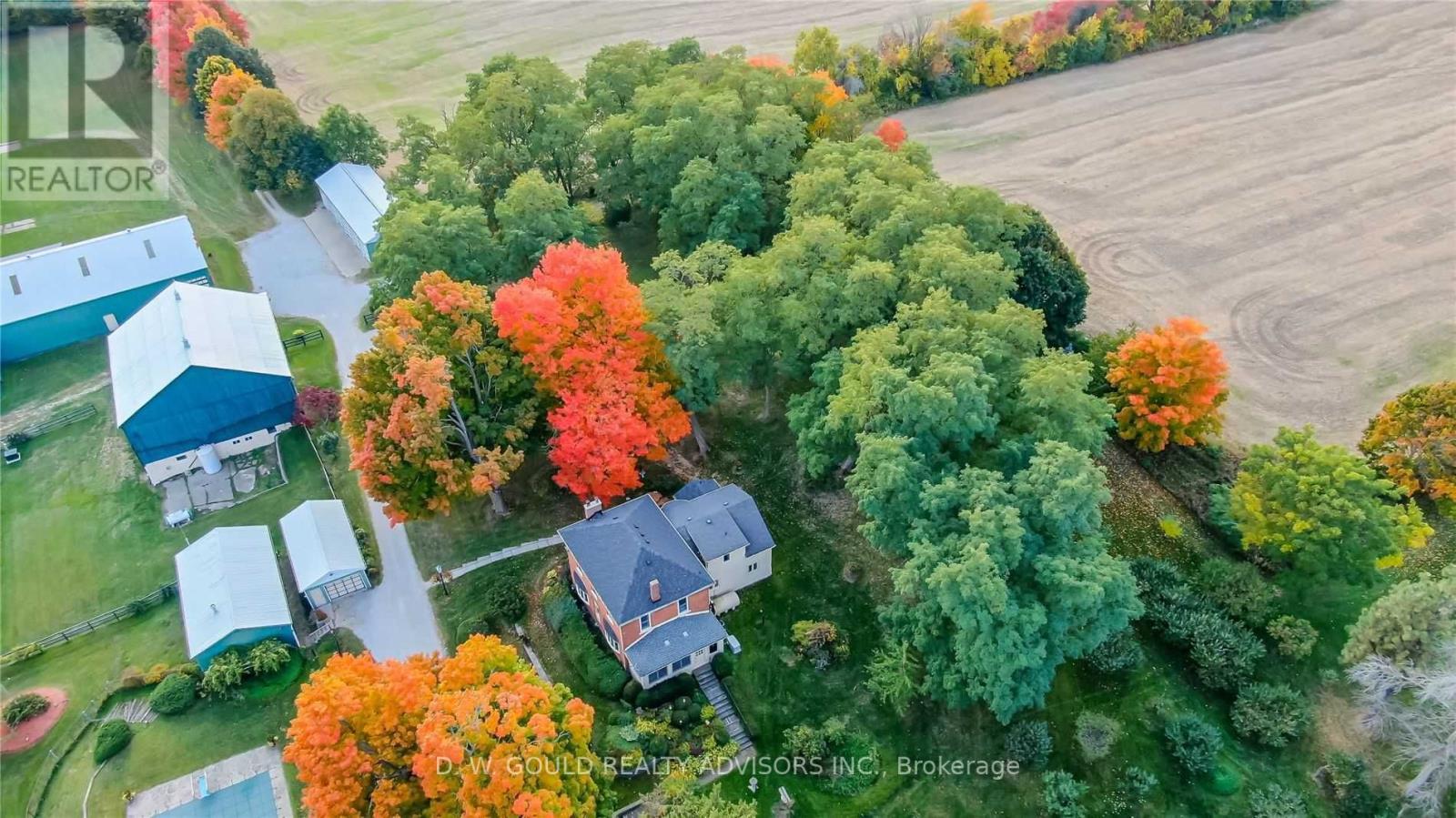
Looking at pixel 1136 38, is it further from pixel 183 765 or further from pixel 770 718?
pixel 183 765

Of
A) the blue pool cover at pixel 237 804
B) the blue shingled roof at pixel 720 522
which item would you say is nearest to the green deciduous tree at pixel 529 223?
the blue shingled roof at pixel 720 522

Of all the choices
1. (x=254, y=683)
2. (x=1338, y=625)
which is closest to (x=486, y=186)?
(x=254, y=683)

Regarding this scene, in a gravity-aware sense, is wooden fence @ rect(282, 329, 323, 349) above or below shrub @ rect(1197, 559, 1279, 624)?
above

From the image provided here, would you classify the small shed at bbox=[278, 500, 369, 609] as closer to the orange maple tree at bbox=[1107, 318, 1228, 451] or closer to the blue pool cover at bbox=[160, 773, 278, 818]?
the blue pool cover at bbox=[160, 773, 278, 818]

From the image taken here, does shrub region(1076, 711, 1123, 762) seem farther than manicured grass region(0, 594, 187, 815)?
No

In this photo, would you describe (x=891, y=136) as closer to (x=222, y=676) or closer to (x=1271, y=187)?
(x=1271, y=187)

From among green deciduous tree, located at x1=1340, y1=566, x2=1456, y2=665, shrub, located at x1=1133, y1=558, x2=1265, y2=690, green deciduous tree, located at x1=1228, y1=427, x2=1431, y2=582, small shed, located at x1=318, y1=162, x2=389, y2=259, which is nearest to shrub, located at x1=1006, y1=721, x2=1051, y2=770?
shrub, located at x1=1133, y1=558, x2=1265, y2=690
